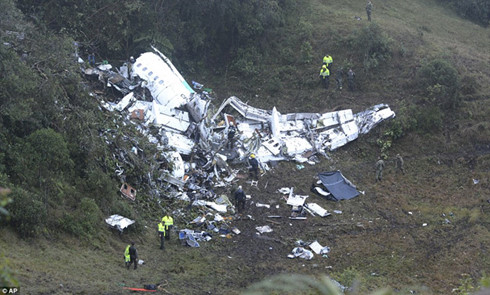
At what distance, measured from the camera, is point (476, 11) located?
34.0 m

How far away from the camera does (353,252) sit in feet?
57.1

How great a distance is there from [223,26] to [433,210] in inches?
530

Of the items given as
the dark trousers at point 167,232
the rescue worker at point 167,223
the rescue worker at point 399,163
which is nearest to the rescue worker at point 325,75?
the rescue worker at point 399,163

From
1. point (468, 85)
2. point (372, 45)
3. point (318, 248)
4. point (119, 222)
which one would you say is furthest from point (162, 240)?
point (468, 85)

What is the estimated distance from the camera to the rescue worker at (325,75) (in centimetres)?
2575

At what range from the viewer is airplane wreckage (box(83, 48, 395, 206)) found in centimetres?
2117

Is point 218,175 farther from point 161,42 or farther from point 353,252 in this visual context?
point 161,42

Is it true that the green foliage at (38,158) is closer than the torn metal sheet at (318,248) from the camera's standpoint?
Yes

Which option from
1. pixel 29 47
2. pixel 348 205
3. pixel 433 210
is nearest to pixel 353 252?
pixel 348 205

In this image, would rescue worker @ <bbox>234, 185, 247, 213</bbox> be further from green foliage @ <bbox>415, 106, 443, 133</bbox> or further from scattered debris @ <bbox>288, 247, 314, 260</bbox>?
green foliage @ <bbox>415, 106, 443, 133</bbox>

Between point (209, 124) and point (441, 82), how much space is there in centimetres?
1007

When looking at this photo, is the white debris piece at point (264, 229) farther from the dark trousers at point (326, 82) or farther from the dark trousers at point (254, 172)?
the dark trousers at point (326, 82)

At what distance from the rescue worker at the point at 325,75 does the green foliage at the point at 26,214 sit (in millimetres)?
14699

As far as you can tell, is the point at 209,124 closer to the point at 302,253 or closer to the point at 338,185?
the point at 338,185
